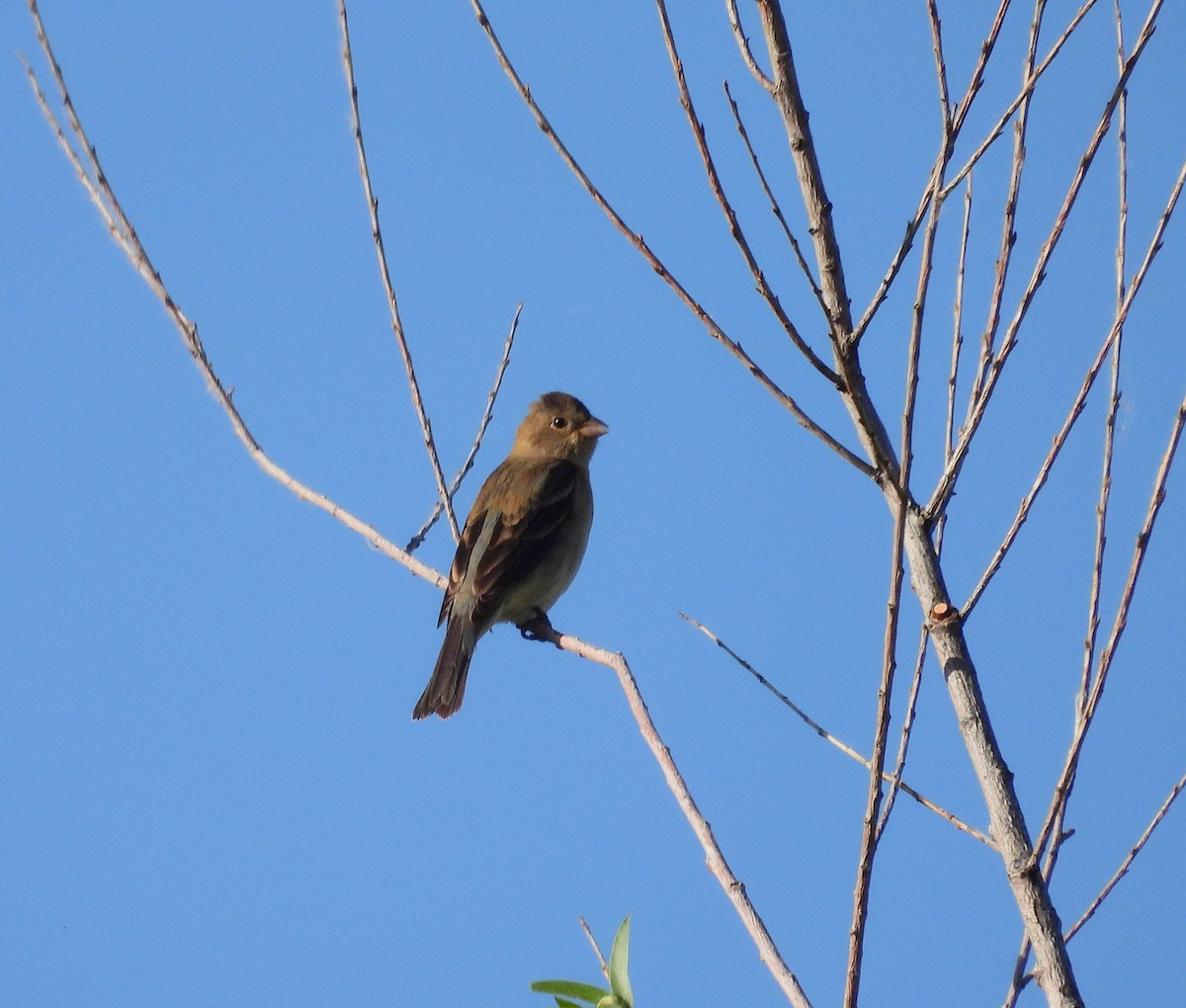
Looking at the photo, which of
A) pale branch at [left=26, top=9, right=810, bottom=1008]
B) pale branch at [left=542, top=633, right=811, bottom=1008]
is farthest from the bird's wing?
pale branch at [left=542, top=633, right=811, bottom=1008]

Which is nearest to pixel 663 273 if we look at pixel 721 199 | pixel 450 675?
pixel 721 199

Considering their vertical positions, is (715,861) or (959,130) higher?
(959,130)

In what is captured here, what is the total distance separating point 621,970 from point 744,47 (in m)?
1.99

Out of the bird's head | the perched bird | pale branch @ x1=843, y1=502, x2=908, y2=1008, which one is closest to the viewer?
pale branch @ x1=843, y1=502, x2=908, y2=1008

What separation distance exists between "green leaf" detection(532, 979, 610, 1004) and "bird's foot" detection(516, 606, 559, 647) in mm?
4212

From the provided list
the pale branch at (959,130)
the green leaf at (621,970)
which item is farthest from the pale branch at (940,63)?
the green leaf at (621,970)

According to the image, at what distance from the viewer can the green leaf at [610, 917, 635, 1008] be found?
2.65 metres

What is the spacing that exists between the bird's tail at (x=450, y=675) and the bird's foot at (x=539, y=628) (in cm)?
37

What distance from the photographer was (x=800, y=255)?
278cm

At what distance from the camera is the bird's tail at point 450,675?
7.02 metres

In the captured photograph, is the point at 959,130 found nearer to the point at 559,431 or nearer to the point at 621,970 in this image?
the point at 621,970

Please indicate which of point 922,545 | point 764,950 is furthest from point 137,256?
point 764,950

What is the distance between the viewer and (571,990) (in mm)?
2705

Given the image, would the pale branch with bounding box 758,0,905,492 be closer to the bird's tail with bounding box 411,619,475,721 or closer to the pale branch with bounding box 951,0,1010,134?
the pale branch with bounding box 951,0,1010,134
